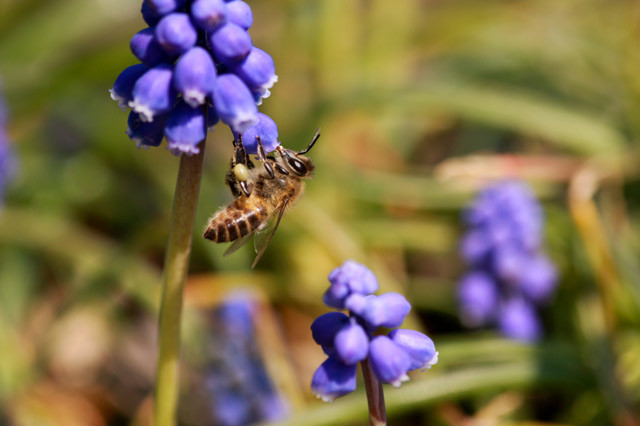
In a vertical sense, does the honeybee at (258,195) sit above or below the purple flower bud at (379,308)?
above

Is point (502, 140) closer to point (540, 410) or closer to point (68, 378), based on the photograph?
point (540, 410)

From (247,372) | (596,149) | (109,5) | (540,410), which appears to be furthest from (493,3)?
(247,372)

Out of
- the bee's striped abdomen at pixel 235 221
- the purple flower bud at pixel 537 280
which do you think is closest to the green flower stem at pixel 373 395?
the bee's striped abdomen at pixel 235 221

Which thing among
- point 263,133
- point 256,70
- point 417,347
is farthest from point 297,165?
point 417,347

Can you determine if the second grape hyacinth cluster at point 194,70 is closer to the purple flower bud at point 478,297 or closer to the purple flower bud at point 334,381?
the purple flower bud at point 334,381

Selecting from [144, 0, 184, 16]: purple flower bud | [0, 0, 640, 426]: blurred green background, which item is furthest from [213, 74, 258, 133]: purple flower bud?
[0, 0, 640, 426]: blurred green background

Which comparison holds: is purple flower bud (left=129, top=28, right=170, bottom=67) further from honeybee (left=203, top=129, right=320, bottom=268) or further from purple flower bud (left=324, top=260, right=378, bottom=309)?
purple flower bud (left=324, top=260, right=378, bottom=309)

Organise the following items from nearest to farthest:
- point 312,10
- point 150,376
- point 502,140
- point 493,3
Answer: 1. point 150,376
2. point 502,140
3. point 312,10
4. point 493,3

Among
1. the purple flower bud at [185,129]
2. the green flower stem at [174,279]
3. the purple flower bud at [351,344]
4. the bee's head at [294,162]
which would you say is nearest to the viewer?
the purple flower bud at [351,344]
